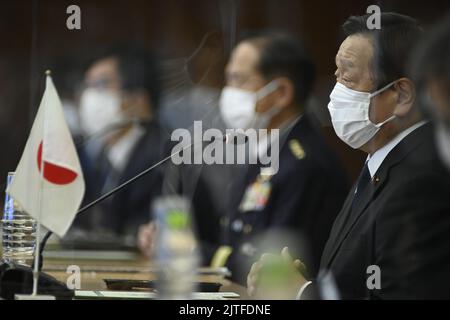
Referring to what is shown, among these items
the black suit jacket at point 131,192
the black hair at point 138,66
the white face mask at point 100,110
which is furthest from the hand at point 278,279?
the white face mask at point 100,110

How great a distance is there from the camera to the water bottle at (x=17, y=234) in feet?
12.0

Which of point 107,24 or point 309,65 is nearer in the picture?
point 309,65

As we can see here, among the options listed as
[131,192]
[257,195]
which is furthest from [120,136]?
[257,195]

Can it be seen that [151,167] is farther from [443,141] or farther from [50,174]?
[443,141]

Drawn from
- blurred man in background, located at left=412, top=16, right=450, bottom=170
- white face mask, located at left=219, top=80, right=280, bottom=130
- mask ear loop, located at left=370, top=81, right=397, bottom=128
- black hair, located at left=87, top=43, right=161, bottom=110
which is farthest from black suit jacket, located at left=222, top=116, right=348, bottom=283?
black hair, located at left=87, top=43, right=161, bottom=110

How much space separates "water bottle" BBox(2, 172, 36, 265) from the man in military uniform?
0.77 m

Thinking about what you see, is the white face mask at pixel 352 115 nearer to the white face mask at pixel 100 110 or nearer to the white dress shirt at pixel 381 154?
the white dress shirt at pixel 381 154

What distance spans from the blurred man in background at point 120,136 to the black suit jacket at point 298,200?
478 millimetres

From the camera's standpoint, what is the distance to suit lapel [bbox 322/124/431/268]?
3242mm

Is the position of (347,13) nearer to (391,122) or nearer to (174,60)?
(391,122)

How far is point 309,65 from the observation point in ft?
11.5

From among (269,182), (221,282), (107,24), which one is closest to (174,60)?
(107,24)

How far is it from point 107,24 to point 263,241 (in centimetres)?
108

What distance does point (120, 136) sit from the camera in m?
4.58
